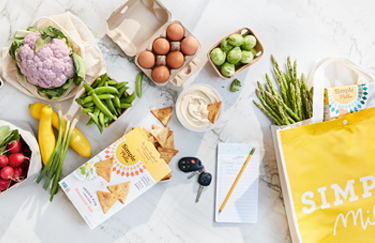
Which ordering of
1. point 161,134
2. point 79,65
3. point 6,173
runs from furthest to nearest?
point 161,134 < point 79,65 < point 6,173

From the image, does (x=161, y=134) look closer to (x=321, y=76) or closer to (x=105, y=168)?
(x=105, y=168)

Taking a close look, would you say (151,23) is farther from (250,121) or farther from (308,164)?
(308,164)

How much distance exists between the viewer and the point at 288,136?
1244 millimetres

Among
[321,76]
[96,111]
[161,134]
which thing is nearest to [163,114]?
[161,134]

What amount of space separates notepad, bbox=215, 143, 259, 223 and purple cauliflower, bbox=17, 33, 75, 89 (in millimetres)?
839

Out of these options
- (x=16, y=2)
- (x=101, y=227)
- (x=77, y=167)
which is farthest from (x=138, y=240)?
(x=16, y=2)

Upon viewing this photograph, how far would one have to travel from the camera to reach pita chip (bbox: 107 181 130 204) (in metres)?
1.18

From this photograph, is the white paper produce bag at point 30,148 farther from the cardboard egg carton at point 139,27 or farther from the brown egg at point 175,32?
the brown egg at point 175,32

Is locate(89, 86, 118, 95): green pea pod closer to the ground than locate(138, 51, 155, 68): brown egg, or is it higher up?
closer to the ground

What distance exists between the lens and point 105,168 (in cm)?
118

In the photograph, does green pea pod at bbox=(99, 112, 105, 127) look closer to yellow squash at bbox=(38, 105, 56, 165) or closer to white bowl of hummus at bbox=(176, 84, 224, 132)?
yellow squash at bbox=(38, 105, 56, 165)

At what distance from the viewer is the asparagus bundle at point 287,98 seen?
1321 mm

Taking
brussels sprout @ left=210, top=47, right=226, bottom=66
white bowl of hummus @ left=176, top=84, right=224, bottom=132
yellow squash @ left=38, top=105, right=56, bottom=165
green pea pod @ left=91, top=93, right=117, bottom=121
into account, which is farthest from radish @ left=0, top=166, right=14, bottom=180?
brussels sprout @ left=210, top=47, right=226, bottom=66

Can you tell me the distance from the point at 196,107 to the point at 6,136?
33.1 inches
